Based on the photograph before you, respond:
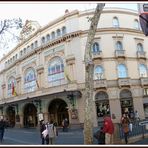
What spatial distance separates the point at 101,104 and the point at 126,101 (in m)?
0.85

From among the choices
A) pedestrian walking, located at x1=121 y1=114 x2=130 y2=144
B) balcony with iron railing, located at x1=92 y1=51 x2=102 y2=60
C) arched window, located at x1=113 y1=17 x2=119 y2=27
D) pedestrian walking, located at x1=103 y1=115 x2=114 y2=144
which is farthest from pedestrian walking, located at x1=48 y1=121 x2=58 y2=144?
arched window, located at x1=113 y1=17 x2=119 y2=27

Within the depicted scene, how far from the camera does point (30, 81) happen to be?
A: 9789 millimetres

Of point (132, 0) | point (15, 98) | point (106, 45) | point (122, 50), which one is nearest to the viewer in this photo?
point (132, 0)

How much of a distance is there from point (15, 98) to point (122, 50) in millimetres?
4018

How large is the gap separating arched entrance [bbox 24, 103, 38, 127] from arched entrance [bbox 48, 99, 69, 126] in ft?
1.74

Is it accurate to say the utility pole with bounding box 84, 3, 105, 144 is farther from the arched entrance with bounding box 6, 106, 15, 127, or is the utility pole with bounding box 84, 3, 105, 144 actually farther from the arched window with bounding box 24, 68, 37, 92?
the arched entrance with bounding box 6, 106, 15, 127

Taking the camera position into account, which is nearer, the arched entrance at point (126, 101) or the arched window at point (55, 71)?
the arched entrance at point (126, 101)

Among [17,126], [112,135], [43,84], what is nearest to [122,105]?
[112,135]

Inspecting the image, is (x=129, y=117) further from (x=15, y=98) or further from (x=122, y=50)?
A: (x=15, y=98)

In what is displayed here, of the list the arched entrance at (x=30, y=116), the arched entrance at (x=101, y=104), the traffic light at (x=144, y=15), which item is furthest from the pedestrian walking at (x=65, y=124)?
the traffic light at (x=144, y=15)

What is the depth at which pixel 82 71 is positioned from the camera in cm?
1033

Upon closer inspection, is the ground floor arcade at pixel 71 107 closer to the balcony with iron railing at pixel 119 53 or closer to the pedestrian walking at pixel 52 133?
the pedestrian walking at pixel 52 133

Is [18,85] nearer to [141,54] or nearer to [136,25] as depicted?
[141,54]

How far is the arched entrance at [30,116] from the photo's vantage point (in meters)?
9.27
